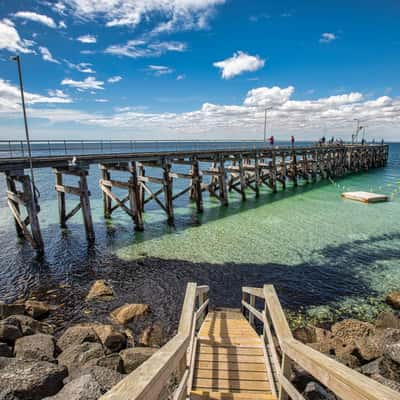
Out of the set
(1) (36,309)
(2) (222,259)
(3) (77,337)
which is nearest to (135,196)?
(2) (222,259)

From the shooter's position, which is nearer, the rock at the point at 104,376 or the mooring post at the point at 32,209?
the rock at the point at 104,376

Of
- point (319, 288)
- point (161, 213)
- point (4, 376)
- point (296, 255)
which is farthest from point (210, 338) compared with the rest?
point (161, 213)

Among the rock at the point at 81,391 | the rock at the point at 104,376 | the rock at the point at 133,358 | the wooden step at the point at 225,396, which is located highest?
the wooden step at the point at 225,396

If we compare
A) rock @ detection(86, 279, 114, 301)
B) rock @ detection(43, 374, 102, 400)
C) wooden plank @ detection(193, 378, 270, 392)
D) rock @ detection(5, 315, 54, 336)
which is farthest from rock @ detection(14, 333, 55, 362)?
wooden plank @ detection(193, 378, 270, 392)

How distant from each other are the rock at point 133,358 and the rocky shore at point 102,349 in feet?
0.05

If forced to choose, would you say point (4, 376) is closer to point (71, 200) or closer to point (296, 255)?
point (296, 255)

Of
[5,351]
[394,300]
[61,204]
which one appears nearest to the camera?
[5,351]

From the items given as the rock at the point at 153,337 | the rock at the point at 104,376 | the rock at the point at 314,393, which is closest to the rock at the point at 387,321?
the rock at the point at 314,393

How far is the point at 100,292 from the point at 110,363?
4379mm

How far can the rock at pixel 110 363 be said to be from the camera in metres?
4.71

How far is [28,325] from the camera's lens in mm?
6637

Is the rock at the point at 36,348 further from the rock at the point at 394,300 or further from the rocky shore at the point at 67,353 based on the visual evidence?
the rock at the point at 394,300

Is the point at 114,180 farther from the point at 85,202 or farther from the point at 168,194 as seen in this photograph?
the point at 85,202

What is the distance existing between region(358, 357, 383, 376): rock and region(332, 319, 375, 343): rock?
58.3 inches
